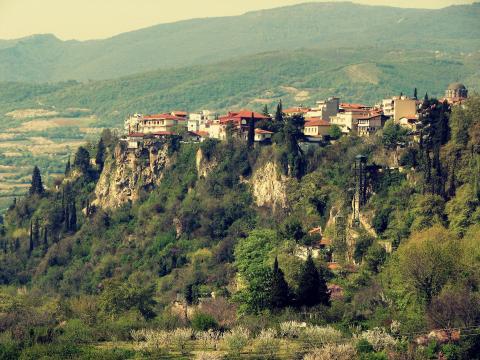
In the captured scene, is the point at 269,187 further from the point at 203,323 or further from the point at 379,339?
the point at 379,339

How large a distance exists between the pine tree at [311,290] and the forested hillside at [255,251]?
66 millimetres

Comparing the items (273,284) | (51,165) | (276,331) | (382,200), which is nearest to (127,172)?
(382,200)

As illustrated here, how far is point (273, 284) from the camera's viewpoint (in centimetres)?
6431

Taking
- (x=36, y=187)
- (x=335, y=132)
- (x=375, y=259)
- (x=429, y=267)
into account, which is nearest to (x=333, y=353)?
(x=429, y=267)

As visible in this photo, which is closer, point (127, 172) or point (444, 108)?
point (444, 108)

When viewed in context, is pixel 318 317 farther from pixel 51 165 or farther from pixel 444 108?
pixel 51 165

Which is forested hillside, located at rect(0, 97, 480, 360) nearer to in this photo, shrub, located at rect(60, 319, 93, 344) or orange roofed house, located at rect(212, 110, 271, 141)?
shrub, located at rect(60, 319, 93, 344)

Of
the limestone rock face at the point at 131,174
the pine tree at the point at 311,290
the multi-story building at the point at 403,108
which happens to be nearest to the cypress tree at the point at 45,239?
the limestone rock face at the point at 131,174

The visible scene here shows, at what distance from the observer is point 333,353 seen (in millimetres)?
53500

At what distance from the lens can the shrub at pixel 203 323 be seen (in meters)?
61.5

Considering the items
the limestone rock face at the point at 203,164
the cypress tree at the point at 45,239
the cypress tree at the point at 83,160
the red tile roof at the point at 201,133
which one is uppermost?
the red tile roof at the point at 201,133

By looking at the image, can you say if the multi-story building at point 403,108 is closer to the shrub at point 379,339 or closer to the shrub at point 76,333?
the shrub at point 76,333

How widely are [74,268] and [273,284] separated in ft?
90.1

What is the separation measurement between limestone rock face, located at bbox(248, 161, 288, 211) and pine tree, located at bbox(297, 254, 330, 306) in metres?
18.2
